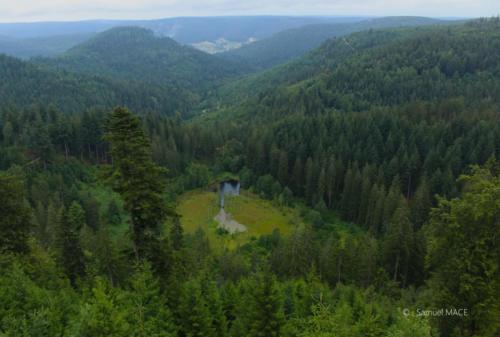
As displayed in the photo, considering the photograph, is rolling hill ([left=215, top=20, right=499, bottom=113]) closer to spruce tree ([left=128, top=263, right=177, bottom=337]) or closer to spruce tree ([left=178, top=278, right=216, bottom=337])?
spruce tree ([left=178, top=278, right=216, bottom=337])

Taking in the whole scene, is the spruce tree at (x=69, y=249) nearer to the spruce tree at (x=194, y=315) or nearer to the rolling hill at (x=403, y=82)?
the spruce tree at (x=194, y=315)

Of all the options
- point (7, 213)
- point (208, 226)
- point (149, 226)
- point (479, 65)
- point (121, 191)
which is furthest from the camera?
point (479, 65)

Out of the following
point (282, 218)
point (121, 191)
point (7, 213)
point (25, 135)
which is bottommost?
point (282, 218)

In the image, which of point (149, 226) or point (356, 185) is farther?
point (356, 185)

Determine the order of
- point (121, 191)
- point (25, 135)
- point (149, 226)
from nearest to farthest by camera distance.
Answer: point (121, 191), point (149, 226), point (25, 135)

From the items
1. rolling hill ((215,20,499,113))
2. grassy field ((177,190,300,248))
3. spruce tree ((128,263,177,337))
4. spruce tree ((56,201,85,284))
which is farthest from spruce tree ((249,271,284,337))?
rolling hill ((215,20,499,113))

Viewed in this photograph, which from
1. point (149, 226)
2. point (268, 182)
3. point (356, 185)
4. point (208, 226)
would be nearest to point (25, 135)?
point (208, 226)

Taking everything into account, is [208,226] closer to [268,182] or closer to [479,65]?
[268,182]
